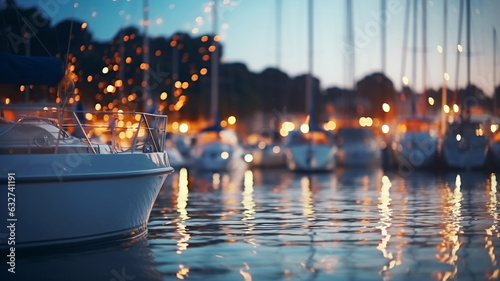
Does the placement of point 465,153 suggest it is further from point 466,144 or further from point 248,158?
point 248,158

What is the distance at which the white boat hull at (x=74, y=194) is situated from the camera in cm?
1384

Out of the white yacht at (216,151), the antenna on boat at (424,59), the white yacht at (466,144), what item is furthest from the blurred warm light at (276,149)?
the white yacht at (466,144)

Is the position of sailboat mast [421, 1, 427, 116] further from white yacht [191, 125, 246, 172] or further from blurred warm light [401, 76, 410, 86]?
white yacht [191, 125, 246, 172]

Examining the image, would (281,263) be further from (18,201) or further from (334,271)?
(18,201)

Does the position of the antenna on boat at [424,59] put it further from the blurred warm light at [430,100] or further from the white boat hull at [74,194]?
the white boat hull at [74,194]

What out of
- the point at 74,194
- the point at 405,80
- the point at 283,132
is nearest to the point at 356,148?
the point at 405,80

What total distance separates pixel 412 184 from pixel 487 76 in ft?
48.0

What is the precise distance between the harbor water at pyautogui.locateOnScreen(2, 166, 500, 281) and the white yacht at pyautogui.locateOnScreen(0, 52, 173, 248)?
30 cm

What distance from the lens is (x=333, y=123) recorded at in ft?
260

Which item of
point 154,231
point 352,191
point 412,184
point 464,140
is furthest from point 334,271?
point 464,140

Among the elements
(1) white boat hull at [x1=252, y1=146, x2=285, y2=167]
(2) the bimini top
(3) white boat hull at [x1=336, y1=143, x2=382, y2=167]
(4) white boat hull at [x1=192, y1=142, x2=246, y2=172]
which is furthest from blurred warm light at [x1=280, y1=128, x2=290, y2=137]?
(2) the bimini top

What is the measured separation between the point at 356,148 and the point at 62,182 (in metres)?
41.3

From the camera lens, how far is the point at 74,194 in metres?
14.3

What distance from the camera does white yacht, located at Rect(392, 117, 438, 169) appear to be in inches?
1801
